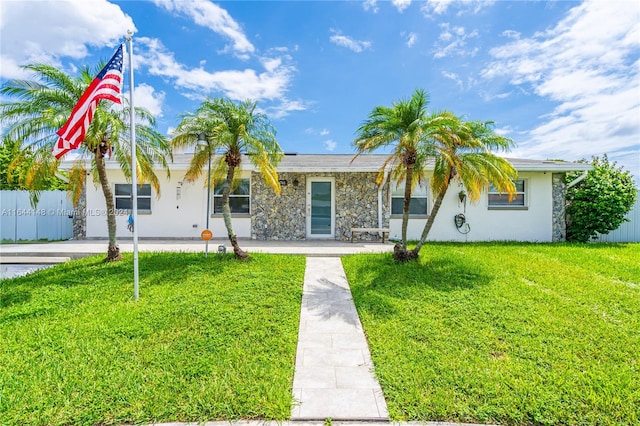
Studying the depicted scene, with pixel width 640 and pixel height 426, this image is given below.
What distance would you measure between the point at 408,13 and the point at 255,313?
10.2 meters

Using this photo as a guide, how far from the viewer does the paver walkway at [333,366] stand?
2.72 metres

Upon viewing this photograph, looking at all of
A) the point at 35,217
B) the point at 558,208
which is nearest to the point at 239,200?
the point at 35,217

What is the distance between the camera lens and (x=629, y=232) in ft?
37.9

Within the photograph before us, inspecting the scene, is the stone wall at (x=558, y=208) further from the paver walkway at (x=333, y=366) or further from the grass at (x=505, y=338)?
the paver walkway at (x=333, y=366)

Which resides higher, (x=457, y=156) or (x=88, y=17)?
(x=88, y=17)

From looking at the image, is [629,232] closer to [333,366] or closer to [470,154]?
[470,154]

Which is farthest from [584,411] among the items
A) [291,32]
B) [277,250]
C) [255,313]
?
[291,32]

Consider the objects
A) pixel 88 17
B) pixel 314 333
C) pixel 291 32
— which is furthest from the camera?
pixel 291 32

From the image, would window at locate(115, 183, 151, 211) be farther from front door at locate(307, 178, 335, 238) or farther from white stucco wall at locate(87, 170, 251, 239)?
front door at locate(307, 178, 335, 238)

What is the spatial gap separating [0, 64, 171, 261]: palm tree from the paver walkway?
19.0ft

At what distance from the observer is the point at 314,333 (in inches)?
170

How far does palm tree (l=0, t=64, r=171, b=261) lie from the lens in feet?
21.3

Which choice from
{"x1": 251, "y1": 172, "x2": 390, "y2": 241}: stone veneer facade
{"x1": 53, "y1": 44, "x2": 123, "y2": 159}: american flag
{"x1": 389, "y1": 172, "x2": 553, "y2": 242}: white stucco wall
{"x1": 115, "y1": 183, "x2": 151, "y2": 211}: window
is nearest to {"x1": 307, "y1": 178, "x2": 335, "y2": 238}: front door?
{"x1": 251, "y1": 172, "x2": 390, "y2": 241}: stone veneer facade

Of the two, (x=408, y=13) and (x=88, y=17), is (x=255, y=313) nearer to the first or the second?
(x=88, y=17)
